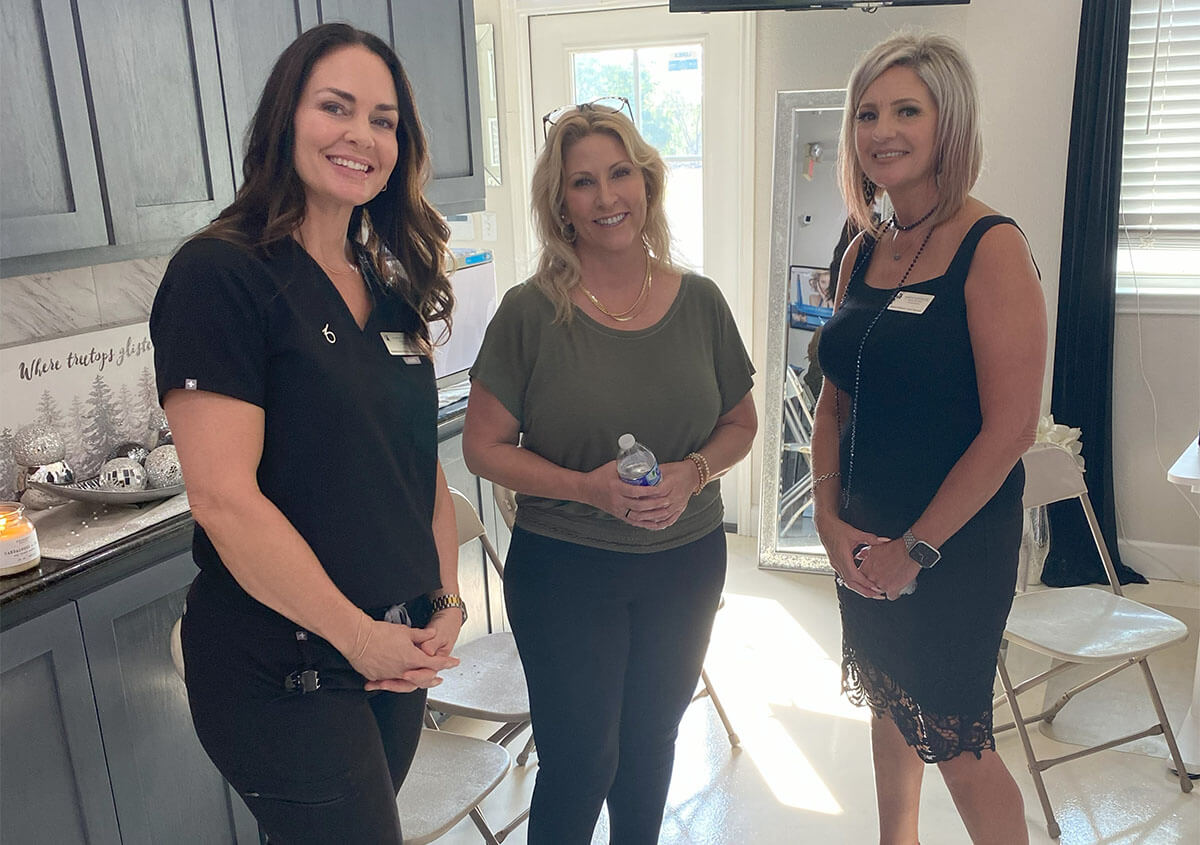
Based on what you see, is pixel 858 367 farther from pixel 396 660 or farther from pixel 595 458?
pixel 396 660

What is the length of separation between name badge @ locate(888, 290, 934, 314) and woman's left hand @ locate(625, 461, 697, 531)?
431mm

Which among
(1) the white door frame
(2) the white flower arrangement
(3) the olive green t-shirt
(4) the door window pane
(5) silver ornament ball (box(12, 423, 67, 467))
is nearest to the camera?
(3) the olive green t-shirt

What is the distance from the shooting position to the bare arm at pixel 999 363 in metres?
1.44

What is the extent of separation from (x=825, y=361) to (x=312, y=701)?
1.06 m

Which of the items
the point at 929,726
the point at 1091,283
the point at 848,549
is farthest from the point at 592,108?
the point at 1091,283

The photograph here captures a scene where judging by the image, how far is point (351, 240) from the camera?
1.37 m

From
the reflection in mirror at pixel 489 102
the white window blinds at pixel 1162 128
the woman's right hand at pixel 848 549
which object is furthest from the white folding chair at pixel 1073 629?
the reflection in mirror at pixel 489 102

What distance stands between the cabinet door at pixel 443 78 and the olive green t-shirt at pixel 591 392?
113 centimetres

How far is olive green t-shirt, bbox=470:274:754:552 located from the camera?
5.09 feet

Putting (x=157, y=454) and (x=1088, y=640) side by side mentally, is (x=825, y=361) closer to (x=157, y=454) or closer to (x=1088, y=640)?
(x=1088, y=640)

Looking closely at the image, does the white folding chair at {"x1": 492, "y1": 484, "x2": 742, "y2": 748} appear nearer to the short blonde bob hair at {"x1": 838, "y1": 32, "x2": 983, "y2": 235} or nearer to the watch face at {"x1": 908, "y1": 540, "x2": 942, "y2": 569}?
the watch face at {"x1": 908, "y1": 540, "x2": 942, "y2": 569}

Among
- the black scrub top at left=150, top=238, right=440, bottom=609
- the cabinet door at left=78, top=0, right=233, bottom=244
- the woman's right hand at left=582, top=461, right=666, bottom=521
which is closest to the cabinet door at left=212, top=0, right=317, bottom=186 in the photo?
the cabinet door at left=78, top=0, right=233, bottom=244

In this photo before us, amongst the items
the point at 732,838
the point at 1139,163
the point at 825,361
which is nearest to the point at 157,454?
the point at 825,361

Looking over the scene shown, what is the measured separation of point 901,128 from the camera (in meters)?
1.53
